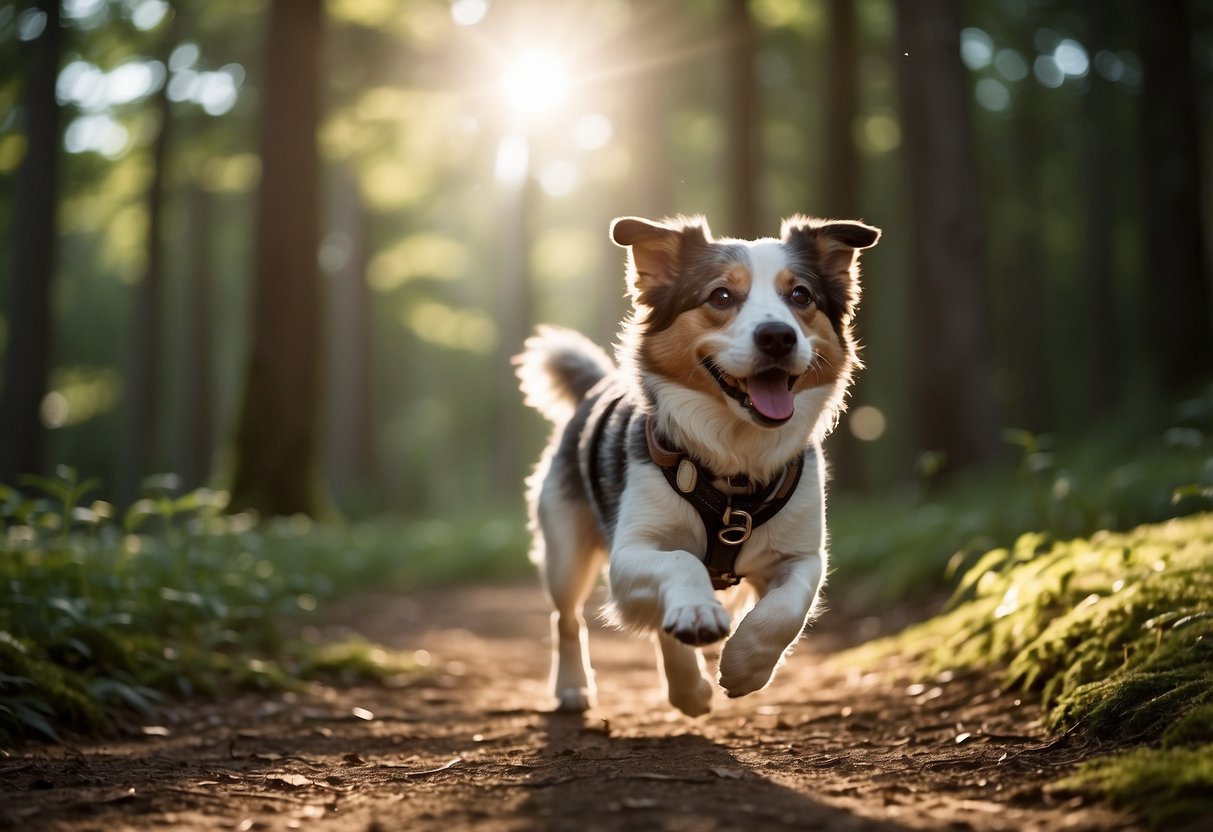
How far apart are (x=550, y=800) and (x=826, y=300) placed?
257 centimetres

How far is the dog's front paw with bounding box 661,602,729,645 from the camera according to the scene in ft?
12.5

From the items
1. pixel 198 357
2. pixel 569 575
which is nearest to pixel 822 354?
pixel 569 575

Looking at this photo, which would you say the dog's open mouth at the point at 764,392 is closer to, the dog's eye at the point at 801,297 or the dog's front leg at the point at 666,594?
the dog's eye at the point at 801,297

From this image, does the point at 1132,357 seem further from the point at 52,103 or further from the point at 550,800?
the point at 550,800

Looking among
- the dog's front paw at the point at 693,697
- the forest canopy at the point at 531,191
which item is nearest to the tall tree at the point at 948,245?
the forest canopy at the point at 531,191

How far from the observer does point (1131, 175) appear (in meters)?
31.2

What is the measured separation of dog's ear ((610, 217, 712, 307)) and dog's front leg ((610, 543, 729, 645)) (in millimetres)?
1199

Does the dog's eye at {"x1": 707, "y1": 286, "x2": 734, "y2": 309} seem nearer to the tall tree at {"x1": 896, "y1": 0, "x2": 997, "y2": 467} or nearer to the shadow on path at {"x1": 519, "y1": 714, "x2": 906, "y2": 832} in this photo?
the shadow on path at {"x1": 519, "y1": 714, "x2": 906, "y2": 832}

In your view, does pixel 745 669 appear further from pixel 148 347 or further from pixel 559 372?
pixel 148 347

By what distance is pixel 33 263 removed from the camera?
49.1 ft

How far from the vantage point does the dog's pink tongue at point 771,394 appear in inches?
177

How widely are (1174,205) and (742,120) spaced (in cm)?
607

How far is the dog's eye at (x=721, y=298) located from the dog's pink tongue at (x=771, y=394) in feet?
1.13

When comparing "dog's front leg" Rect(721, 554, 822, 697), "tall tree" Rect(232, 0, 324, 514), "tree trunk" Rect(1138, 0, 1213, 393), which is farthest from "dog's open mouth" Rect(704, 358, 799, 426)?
"tree trunk" Rect(1138, 0, 1213, 393)
